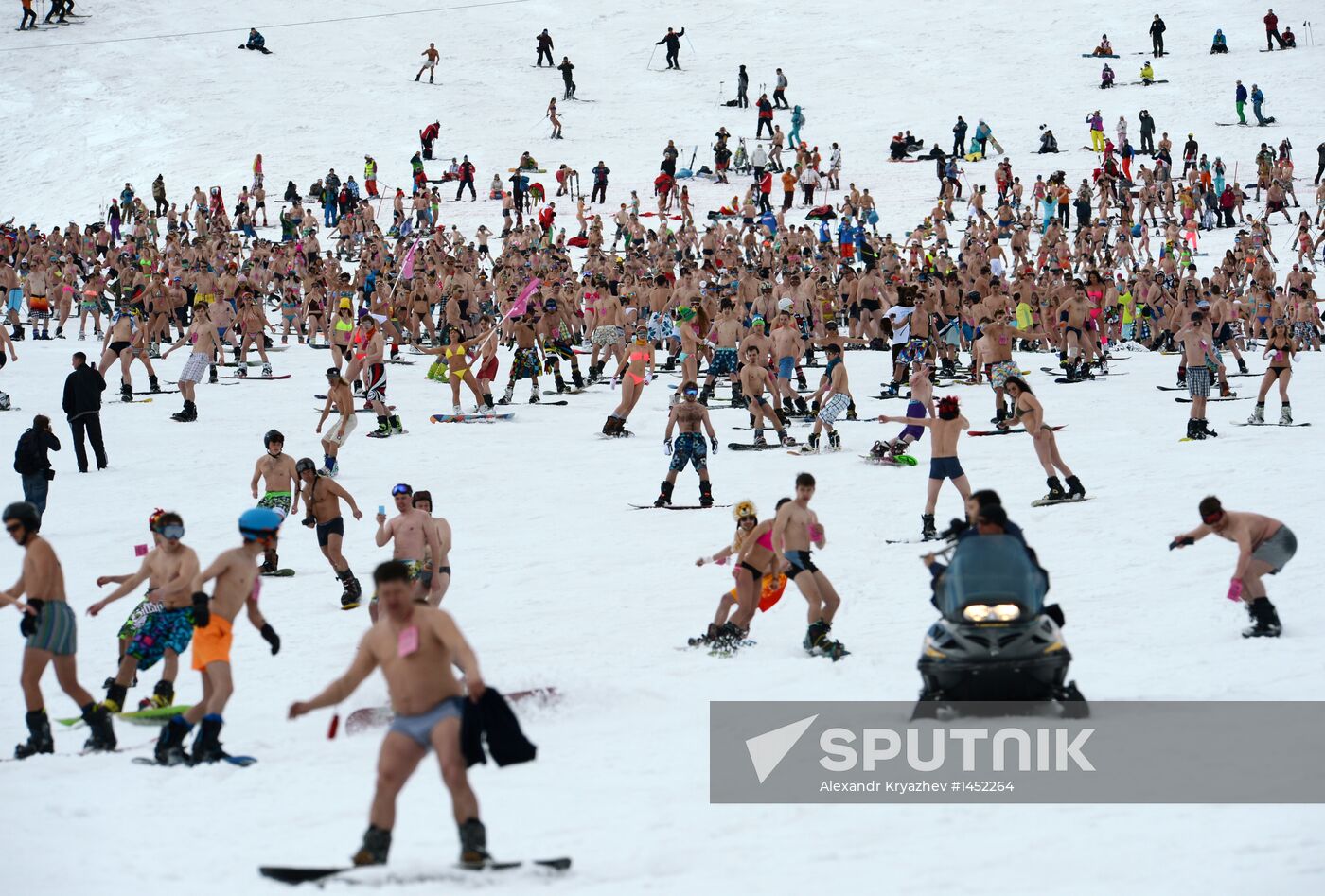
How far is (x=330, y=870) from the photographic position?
20.8 feet

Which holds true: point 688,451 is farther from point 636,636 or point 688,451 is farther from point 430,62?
point 430,62

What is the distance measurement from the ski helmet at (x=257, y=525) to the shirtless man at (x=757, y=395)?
960cm

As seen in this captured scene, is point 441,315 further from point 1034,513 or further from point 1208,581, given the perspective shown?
point 1208,581

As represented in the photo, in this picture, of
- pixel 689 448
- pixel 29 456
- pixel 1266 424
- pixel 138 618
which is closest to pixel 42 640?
pixel 138 618

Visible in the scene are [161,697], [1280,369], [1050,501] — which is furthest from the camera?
[1280,369]

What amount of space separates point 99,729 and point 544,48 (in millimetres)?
47439

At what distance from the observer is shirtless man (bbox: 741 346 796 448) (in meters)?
18.0

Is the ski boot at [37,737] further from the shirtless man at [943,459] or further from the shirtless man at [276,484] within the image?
the shirtless man at [943,459]

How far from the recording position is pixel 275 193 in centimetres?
4241

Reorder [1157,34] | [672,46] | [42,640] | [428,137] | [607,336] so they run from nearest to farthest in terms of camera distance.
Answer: [42,640] < [607,336] < [428,137] < [1157,34] < [672,46]

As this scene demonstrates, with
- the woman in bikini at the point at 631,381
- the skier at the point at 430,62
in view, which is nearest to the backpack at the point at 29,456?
the woman in bikini at the point at 631,381

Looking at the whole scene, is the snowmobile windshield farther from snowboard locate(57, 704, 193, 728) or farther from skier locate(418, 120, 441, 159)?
skier locate(418, 120, 441, 159)

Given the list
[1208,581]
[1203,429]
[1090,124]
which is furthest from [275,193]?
Result: [1208,581]

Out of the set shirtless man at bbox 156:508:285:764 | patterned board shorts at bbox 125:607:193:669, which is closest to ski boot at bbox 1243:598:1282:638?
shirtless man at bbox 156:508:285:764
